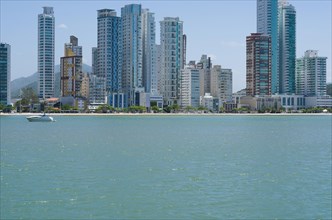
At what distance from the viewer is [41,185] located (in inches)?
1474

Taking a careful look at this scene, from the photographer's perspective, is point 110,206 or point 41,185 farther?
point 41,185

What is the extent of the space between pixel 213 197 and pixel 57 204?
350 inches

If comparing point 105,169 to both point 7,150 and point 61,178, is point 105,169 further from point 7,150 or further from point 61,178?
point 7,150

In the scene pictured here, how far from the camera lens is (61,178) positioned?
40.4 meters

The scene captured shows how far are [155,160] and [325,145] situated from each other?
30126mm

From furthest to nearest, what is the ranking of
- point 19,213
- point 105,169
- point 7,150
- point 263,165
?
→ point 7,150 → point 263,165 → point 105,169 → point 19,213

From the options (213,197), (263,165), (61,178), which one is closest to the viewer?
(213,197)

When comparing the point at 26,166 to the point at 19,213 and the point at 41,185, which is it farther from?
the point at 19,213

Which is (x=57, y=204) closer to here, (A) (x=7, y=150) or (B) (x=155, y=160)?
(B) (x=155, y=160)

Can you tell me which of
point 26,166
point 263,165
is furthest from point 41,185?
point 263,165

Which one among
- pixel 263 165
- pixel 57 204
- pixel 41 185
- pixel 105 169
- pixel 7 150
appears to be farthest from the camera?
pixel 7 150

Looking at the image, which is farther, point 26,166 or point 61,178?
point 26,166

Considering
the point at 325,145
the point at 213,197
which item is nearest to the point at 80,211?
the point at 213,197

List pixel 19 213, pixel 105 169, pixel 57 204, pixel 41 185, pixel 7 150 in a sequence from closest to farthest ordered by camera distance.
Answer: pixel 19 213, pixel 57 204, pixel 41 185, pixel 105 169, pixel 7 150
